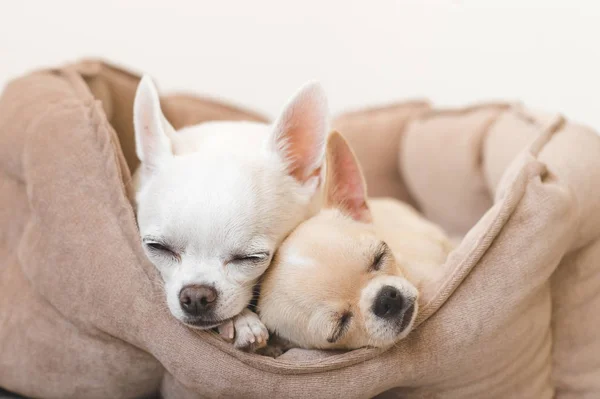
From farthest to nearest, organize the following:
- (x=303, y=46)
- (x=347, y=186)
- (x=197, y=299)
A: 1. (x=303, y=46)
2. (x=347, y=186)
3. (x=197, y=299)

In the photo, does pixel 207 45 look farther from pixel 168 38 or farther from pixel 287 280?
pixel 287 280

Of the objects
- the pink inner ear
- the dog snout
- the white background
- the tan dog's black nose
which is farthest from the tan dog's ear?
the white background

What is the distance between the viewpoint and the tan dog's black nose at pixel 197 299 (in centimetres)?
118

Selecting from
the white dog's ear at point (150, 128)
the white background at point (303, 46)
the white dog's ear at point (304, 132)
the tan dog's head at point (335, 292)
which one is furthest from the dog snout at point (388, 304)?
the white background at point (303, 46)

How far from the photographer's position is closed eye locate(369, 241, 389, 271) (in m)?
1.27

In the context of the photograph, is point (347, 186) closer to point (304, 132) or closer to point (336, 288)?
point (304, 132)

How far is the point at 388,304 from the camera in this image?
1.19 m

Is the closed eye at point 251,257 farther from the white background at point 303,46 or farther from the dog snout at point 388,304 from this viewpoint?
the white background at point 303,46

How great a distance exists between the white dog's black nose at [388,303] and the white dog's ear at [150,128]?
556 millimetres

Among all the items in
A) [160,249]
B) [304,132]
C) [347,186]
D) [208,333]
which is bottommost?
[208,333]

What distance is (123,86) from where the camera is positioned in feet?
6.41

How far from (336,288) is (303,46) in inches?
71.4

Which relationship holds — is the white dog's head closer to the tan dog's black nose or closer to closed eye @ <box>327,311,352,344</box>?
the tan dog's black nose

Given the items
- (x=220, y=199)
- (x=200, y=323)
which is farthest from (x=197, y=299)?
(x=220, y=199)
